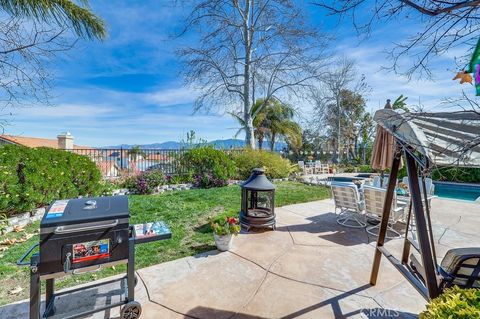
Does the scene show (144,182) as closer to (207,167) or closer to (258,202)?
(207,167)

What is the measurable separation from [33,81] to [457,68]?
631 cm

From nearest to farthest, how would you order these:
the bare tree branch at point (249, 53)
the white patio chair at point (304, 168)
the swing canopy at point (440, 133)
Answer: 1. the swing canopy at point (440, 133)
2. the bare tree branch at point (249, 53)
3. the white patio chair at point (304, 168)

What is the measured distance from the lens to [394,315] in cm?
232

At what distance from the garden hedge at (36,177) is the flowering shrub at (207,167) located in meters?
4.08

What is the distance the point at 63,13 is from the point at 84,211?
17.7 feet

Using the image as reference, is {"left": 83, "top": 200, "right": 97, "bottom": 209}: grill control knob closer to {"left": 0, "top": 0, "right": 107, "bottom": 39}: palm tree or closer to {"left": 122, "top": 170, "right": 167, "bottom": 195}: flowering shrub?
{"left": 0, "top": 0, "right": 107, "bottom": 39}: palm tree

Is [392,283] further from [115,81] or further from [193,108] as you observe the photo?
[115,81]

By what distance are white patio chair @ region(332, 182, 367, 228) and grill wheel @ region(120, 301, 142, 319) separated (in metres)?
4.34

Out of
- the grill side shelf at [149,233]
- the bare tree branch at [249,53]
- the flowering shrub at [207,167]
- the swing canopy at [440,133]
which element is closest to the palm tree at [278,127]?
the bare tree branch at [249,53]

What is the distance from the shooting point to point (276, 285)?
9.24 feet

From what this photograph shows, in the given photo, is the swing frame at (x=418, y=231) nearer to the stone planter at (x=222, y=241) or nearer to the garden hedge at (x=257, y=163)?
the stone planter at (x=222, y=241)

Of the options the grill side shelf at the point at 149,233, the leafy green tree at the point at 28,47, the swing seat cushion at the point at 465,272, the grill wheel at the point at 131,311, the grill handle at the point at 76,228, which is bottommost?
the grill wheel at the point at 131,311

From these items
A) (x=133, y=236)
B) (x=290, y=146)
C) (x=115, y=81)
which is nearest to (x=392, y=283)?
(x=133, y=236)

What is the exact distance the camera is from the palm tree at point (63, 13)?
453 centimetres
